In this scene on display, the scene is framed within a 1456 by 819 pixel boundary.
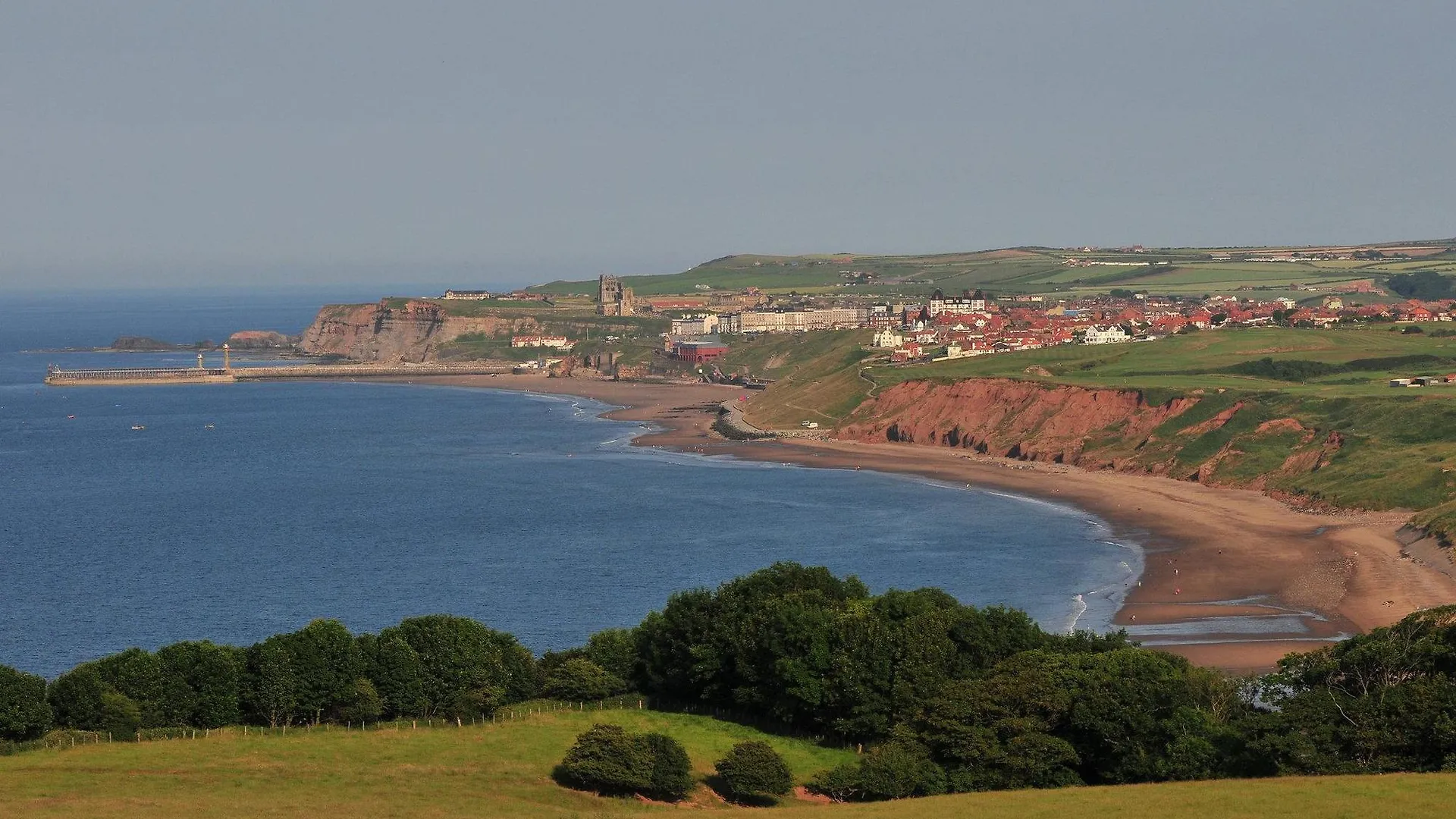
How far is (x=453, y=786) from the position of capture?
39.9 metres

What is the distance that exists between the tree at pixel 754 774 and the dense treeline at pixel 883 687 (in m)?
1.12

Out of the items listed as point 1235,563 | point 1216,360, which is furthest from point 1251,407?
point 1235,563

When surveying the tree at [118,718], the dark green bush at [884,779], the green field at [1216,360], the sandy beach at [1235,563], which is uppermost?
the green field at [1216,360]

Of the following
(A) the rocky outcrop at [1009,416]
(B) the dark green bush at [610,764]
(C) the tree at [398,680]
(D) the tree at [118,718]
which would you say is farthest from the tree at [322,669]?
(A) the rocky outcrop at [1009,416]

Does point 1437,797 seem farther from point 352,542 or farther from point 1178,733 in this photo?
point 352,542

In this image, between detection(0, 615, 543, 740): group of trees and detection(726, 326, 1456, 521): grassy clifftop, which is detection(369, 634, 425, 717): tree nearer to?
detection(0, 615, 543, 740): group of trees

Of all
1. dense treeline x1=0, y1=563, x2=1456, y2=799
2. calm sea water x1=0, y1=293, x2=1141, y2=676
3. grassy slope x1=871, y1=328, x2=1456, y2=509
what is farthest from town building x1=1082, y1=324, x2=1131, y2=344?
dense treeline x1=0, y1=563, x2=1456, y2=799

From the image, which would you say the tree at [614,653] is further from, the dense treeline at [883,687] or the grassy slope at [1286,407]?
the grassy slope at [1286,407]

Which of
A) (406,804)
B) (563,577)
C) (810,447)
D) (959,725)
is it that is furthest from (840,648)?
(810,447)

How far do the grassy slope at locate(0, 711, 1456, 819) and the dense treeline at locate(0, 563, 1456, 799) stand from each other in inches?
74.4

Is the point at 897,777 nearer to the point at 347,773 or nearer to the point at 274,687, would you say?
the point at 347,773

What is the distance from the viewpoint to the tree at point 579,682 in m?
50.6

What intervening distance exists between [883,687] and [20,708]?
21744mm

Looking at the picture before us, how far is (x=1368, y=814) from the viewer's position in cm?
3338
